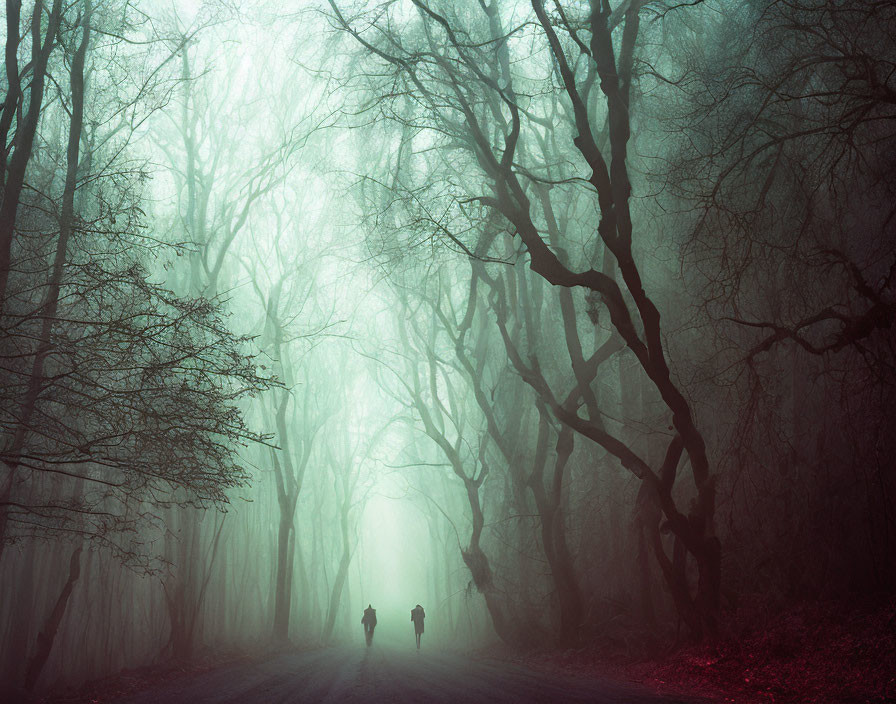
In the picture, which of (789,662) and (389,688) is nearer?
(789,662)

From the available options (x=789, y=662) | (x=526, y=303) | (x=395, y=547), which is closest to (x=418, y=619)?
(x=526, y=303)

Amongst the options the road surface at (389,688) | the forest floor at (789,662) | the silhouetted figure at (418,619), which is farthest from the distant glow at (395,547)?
the forest floor at (789,662)

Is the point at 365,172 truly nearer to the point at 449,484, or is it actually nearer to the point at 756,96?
the point at 756,96

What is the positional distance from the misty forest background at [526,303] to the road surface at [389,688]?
1.95 m

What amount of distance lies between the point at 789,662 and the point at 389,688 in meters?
4.83

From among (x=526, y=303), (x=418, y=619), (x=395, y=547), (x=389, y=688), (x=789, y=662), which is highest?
(x=526, y=303)

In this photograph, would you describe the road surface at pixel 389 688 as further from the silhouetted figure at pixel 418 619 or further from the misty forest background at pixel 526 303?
the silhouetted figure at pixel 418 619

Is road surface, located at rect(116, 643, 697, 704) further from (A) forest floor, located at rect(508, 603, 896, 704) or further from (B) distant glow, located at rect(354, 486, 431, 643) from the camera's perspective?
(B) distant glow, located at rect(354, 486, 431, 643)

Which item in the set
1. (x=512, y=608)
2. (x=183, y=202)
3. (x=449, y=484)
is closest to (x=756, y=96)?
(x=512, y=608)

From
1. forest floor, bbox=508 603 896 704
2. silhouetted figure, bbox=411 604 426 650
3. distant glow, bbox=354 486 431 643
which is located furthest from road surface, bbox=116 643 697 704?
distant glow, bbox=354 486 431 643

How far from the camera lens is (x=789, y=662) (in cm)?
635

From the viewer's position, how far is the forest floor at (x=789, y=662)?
5445 millimetres

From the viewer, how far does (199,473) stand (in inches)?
232

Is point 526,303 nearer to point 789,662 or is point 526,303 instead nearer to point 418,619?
point 789,662
